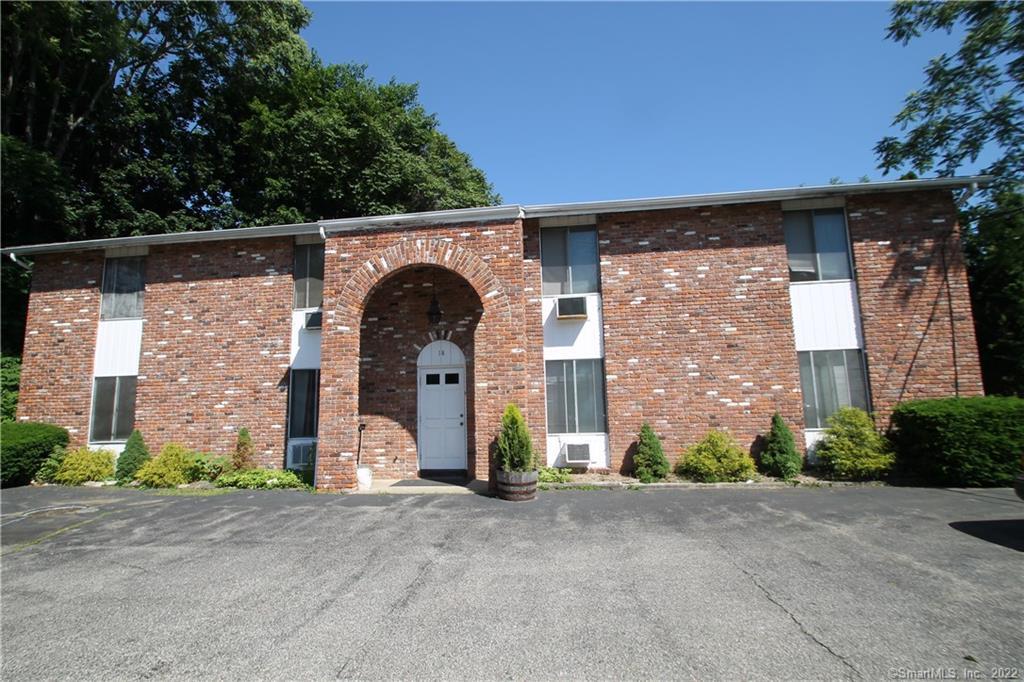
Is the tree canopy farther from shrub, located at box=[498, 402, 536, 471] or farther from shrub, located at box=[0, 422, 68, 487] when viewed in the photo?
shrub, located at box=[498, 402, 536, 471]

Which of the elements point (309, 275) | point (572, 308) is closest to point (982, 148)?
point (572, 308)


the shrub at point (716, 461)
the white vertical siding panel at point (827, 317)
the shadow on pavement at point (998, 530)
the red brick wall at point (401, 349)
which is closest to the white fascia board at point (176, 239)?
the red brick wall at point (401, 349)

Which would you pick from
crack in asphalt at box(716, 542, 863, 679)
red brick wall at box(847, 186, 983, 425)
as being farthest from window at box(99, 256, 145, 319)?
red brick wall at box(847, 186, 983, 425)

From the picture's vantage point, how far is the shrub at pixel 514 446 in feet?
25.7

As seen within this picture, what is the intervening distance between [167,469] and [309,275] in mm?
5012

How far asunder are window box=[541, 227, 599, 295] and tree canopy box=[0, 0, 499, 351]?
30.6 ft

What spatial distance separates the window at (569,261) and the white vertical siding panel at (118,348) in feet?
32.0

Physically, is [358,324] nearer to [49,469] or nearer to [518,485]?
[518,485]

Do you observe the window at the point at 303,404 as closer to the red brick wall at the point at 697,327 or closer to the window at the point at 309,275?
the window at the point at 309,275

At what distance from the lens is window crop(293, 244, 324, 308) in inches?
430

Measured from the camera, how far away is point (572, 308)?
33.1ft

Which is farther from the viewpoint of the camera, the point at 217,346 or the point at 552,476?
the point at 217,346

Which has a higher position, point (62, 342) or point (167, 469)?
point (62, 342)

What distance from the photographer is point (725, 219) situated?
396 inches
